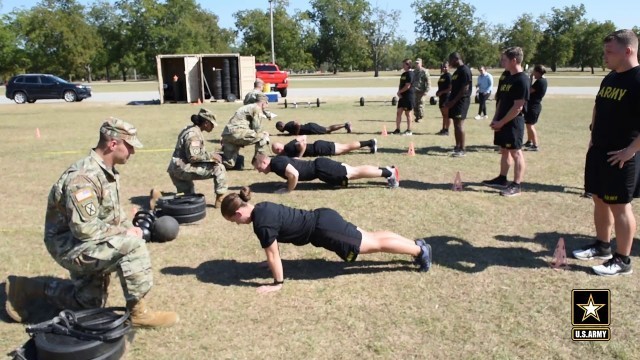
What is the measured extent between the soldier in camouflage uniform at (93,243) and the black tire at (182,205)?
2.31 metres

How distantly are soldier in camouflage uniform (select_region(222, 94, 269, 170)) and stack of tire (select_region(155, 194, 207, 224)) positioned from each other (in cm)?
267

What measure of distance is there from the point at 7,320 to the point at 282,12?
84150 millimetres

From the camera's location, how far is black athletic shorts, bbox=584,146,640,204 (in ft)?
14.6

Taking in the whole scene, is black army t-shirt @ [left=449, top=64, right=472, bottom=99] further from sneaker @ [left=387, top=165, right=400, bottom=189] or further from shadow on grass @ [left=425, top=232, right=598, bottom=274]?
shadow on grass @ [left=425, top=232, right=598, bottom=274]

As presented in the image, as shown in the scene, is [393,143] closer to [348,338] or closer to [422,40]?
[348,338]

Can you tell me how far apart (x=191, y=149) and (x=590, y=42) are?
90.3 m

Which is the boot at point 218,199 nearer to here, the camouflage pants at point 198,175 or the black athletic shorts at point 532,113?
the camouflage pants at point 198,175

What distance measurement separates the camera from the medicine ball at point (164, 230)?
233 inches

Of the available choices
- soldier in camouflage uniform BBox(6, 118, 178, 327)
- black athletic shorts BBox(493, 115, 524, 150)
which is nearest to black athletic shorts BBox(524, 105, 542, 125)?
black athletic shorts BBox(493, 115, 524, 150)

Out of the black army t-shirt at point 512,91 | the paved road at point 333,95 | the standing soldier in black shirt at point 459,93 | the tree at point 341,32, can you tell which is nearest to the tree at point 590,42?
the tree at point 341,32

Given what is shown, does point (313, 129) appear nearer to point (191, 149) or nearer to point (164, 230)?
point (191, 149)

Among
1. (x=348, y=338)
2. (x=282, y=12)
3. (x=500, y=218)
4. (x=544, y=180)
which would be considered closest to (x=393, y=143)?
(x=544, y=180)

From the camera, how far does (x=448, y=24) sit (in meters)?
83.4

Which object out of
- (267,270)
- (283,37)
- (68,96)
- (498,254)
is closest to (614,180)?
(498,254)
